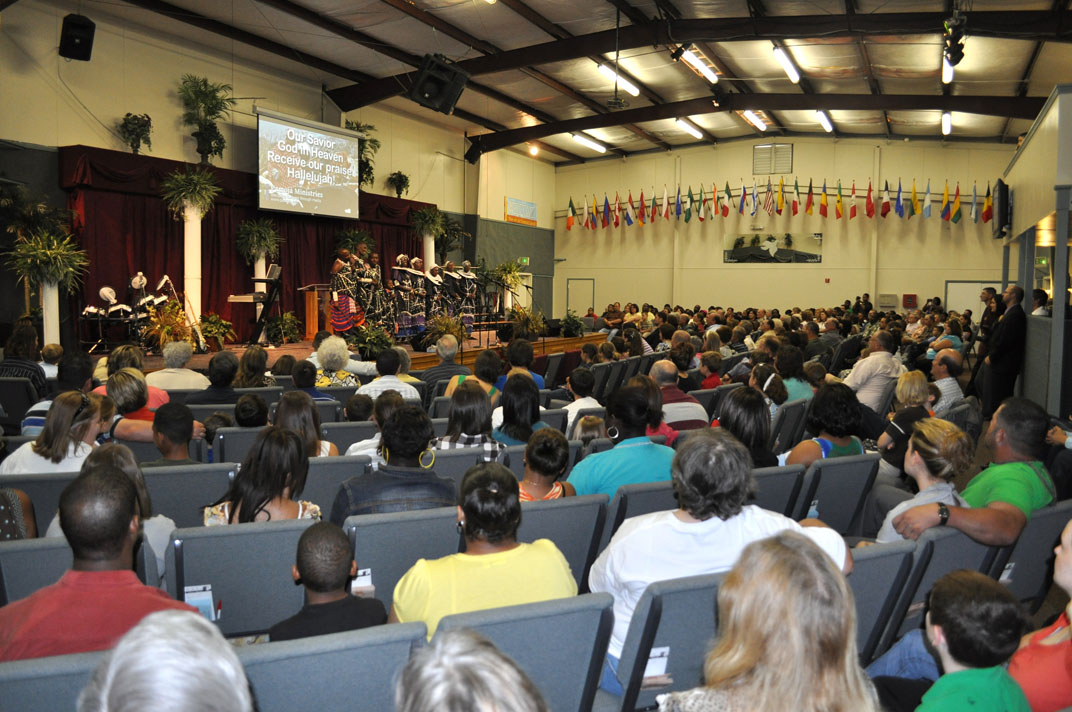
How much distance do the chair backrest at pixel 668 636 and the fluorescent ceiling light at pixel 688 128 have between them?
56.8ft

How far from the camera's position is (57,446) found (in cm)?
339

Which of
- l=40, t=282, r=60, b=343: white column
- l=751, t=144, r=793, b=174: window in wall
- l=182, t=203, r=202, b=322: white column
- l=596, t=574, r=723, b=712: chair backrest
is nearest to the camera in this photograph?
l=596, t=574, r=723, b=712: chair backrest

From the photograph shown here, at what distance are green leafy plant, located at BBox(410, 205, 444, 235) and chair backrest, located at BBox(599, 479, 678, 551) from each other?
13785mm

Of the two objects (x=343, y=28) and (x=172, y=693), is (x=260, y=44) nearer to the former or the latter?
(x=343, y=28)

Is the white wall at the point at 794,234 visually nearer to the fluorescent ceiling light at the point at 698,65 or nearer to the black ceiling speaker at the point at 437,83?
the fluorescent ceiling light at the point at 698,65

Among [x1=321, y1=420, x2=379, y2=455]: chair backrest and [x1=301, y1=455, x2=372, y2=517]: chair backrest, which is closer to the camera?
[x1=301, y1=455, x2=372, y2=517]: chair backrest

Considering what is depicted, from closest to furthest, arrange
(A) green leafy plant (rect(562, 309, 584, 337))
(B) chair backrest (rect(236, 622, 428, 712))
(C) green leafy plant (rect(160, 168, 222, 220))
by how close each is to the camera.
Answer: (B) chair backrest (rect(236, 622, 428, 712))
(C) green leafy plant (rect(160, 168, 222, 220))
(A) green leafy plant (rect(562, 309, 584, 337))

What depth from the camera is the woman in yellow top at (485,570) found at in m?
1.97

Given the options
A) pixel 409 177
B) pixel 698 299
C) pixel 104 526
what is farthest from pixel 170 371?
pixel 698 299

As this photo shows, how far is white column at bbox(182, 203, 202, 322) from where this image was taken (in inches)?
449

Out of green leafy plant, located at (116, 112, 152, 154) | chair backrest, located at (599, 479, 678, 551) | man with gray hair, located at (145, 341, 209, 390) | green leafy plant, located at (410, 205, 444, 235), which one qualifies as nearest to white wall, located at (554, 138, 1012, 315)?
green leafy plant, located at (410, 205, 444, 235)

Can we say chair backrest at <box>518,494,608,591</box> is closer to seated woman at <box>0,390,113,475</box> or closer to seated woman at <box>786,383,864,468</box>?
seated woman at <box>786,383,864,468</box>

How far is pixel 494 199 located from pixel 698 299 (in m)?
5.82

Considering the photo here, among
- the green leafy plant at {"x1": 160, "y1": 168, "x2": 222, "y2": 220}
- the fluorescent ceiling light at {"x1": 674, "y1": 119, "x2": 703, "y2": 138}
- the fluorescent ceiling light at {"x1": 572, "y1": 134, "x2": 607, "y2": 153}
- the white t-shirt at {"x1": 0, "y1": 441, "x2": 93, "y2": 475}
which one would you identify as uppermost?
the fluorescent ceiling light at {"x1": 674, "y1": 119, "x2": 703, "y2": 138}
